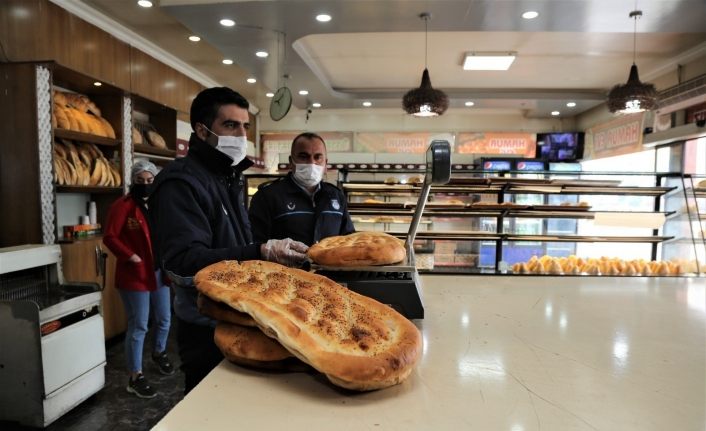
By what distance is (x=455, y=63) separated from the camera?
591 centimetres

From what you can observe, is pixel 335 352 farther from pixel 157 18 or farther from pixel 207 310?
pixel 157 18

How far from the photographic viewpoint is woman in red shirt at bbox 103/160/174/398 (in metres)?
3.09

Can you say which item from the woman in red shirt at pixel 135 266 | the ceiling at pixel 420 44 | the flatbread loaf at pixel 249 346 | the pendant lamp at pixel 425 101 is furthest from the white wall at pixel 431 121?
the flatbread loaf at pixel 249 346

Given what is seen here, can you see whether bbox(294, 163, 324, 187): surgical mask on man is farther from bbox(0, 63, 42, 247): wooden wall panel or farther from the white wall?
the white wall

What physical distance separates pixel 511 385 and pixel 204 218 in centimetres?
102

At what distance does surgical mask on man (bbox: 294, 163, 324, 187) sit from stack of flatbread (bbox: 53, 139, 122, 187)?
8.09 feet

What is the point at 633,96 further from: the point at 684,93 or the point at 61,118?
the point at 61,118

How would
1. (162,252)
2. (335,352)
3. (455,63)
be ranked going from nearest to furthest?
(335,352) → (162,252) → (455,63)

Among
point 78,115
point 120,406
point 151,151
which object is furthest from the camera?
point 151,151

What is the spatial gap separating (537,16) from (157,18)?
12.3 ft

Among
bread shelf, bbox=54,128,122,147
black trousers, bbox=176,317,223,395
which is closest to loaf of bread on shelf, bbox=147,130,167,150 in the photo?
bread shelf, bbox=54,128,122,147

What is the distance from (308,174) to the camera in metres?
2.35

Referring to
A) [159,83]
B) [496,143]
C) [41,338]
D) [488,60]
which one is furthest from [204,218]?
[496,143]

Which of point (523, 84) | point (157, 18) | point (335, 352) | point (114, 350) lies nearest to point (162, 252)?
point (335, 352)
